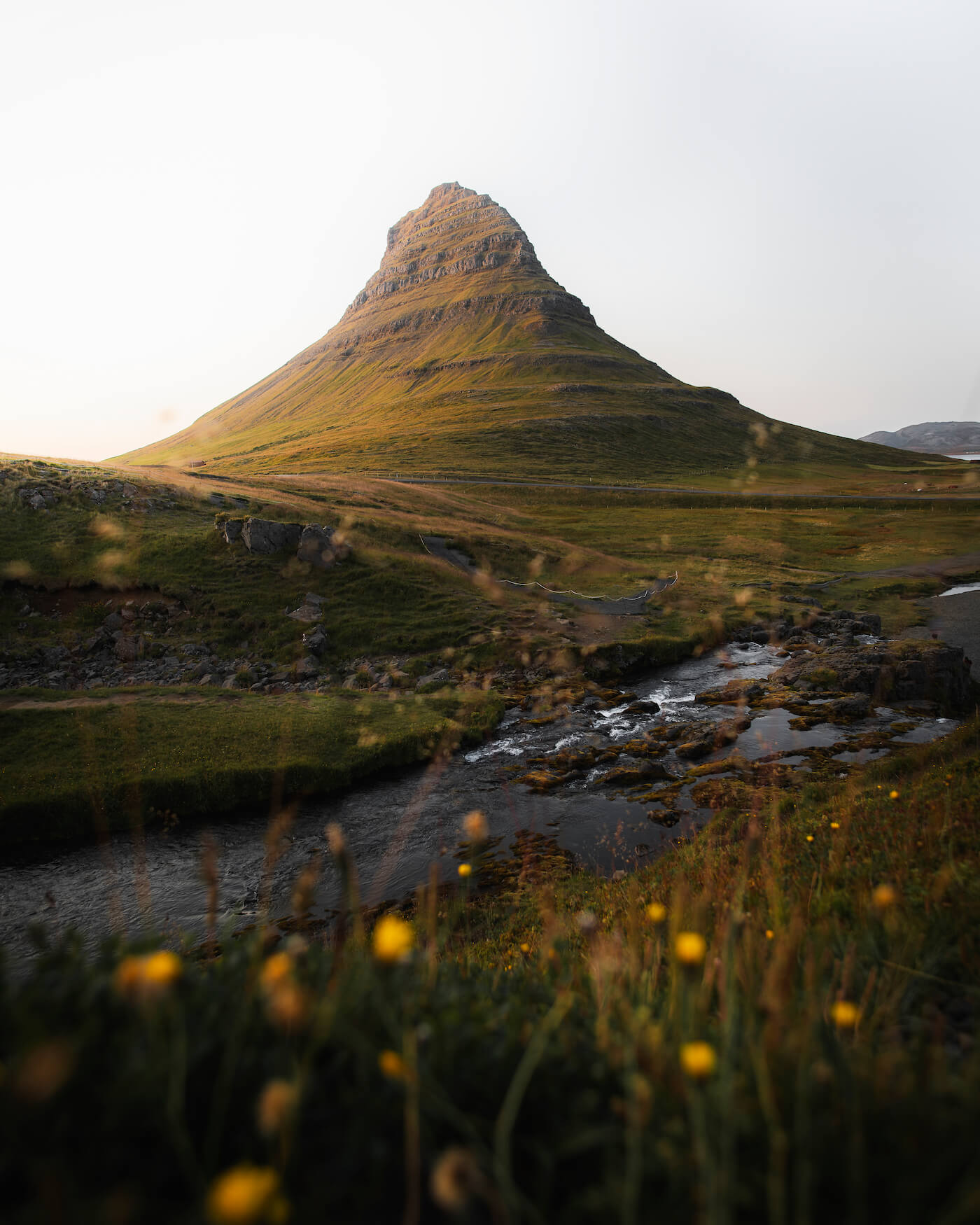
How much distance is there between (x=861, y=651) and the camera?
82.8ft

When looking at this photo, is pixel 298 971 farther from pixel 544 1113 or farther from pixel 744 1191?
pixel 744 1191

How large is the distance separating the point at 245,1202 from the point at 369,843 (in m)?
14.4

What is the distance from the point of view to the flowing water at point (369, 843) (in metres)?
12.1

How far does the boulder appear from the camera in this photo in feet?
107

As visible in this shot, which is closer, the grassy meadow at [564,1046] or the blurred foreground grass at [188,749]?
the grassy meadow at [564,1046]

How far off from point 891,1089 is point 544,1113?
1107 mm

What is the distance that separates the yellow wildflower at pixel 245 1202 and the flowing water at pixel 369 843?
10.4m

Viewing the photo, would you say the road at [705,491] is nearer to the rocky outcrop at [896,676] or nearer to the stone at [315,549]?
the stone at [315,549]

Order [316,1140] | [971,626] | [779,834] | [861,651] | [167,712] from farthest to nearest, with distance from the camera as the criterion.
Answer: [971,626]
[861,651]
[167,712]
[779,834]
[316,1140]

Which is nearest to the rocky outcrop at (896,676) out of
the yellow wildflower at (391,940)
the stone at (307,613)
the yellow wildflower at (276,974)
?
the stone at (307,613)

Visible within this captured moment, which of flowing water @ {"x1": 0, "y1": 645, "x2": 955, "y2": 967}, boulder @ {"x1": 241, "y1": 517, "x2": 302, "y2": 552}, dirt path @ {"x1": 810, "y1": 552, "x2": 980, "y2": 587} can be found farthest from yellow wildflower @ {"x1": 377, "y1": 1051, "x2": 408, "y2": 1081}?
dirt path @ {"x1": 810, "y1": 552, "x2": 980, "y2": 587}

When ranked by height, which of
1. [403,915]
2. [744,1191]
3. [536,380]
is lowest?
[403,915]

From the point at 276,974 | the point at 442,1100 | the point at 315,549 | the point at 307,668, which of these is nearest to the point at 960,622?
the point at 307,668

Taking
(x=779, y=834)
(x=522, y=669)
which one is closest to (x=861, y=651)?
(x=522, y=669)
